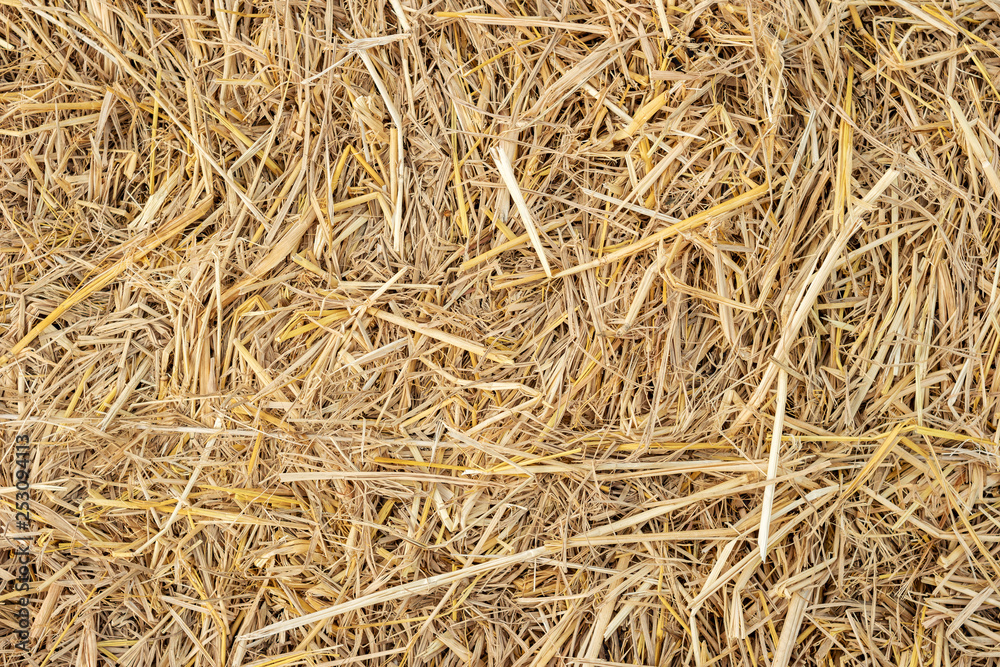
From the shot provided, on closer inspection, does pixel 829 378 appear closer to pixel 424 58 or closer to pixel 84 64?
pixel 424 58

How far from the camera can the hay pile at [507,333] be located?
116 cm

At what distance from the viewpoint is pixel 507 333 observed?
4.11ft

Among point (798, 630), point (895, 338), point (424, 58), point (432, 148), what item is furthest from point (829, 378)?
point (424, 58)

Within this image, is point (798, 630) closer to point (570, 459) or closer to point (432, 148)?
point (570, 459)

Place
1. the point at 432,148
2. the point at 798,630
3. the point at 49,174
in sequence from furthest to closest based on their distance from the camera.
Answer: the point at 49,174 → the point at 432,148 → the point at 798,630

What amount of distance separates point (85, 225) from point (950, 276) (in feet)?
5.26

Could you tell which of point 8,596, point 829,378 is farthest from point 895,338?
point 8,596

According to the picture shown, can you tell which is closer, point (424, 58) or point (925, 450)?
point (925, 450)

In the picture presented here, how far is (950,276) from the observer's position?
46.4 inches

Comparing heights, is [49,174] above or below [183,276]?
above

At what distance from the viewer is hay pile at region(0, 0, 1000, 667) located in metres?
1.16

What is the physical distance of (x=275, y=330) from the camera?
1.32 meters

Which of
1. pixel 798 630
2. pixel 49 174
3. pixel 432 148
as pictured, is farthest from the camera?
pixel 49 174

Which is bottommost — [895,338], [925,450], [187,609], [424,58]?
[187,609]
